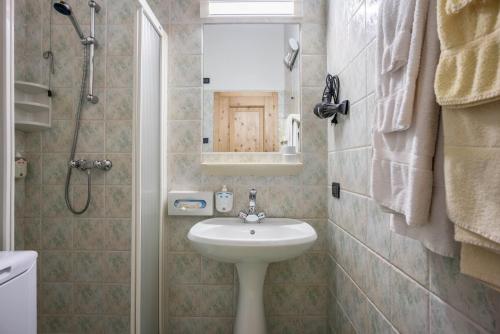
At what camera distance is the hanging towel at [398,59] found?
Answer: 0.55 meters

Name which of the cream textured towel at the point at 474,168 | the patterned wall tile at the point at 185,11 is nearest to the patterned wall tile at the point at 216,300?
the cream textured towel at the point at 474,168

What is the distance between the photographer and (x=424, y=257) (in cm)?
66

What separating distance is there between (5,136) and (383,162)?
1.15m

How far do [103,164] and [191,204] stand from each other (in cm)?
58

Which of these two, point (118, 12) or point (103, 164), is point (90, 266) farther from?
point (118, 12)

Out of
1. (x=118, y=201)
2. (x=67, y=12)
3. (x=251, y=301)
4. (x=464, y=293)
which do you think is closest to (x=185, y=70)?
(x=67, y=12)

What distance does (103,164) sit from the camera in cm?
150

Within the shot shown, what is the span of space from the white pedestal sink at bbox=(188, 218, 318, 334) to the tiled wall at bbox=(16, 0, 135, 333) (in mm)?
591

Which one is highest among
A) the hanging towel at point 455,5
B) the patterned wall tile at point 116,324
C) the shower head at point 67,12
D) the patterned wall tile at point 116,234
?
the shower head at point 67,12

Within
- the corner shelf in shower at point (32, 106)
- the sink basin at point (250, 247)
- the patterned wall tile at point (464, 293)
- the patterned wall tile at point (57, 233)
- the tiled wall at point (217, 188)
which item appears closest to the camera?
the patterned wall tile at point (464, 293)

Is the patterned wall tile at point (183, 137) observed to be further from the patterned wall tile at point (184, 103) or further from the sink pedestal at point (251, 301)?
the sink pedestal at point (251, 301)

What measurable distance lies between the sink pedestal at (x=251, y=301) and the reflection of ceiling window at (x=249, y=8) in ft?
4.95

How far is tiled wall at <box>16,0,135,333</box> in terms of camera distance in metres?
1.49

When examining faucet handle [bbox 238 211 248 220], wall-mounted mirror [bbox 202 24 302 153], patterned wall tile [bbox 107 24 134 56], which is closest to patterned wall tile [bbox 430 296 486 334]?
faucet handle [bbox 238 211 248 220]
